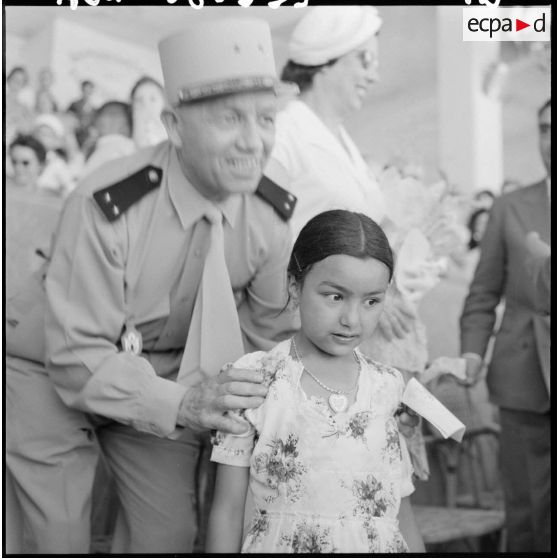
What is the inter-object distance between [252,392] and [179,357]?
45 centimetres

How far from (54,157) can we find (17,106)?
0.64m

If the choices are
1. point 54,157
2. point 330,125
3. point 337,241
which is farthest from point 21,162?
point 337,241

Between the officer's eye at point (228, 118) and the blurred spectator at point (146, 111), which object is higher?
the blurred spectator at point (146, 111)

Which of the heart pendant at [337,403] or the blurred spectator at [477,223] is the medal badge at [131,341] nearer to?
the heart pendant at [337,403]

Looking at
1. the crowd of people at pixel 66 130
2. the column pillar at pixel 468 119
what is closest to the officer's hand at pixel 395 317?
the crowd of people at pixel 66 130

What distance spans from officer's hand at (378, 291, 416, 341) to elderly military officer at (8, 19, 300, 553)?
25 centimetres

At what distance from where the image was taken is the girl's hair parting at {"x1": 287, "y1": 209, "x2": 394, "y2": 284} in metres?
1.60

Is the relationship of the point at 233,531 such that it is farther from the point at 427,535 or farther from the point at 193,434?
the point at 427,535

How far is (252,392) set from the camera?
5.26 feet

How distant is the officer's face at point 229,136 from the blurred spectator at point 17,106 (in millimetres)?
3195

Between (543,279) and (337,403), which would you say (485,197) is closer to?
(543,279)

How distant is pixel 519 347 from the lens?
2.62 m

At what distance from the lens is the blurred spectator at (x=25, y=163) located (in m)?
3.99

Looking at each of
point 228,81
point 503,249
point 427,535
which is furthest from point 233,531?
point 503,249
